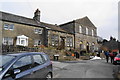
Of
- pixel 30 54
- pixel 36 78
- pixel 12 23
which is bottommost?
pixel 36 78

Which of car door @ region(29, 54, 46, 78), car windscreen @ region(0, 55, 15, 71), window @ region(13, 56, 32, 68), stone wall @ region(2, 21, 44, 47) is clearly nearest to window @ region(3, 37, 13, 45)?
stone wall @ region(2, 21, 44, 47)

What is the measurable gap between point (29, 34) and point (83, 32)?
16.6 metres

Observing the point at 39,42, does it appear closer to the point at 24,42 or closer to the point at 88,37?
the point at 24,42

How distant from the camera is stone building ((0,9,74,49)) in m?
24.8

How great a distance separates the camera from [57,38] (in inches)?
1240

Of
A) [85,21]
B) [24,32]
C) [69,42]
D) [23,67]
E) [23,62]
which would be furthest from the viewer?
[85,21]

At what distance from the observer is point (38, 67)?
584 cm

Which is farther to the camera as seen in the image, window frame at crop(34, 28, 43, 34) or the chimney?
the chimney

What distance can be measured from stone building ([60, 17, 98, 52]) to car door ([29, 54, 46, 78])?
29.1 metres

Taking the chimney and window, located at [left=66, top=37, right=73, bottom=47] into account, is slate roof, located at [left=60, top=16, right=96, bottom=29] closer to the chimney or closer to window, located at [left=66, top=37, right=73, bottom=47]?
window, located at [left=66, top=37, right=73, bottom=47]

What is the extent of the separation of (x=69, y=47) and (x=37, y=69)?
28314 mm

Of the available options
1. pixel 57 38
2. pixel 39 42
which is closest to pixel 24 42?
Result: pixel 39 42

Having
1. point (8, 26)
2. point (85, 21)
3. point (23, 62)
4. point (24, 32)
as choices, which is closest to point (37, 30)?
point (24, 32)

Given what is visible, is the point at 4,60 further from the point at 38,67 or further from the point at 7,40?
the point at 7,40
